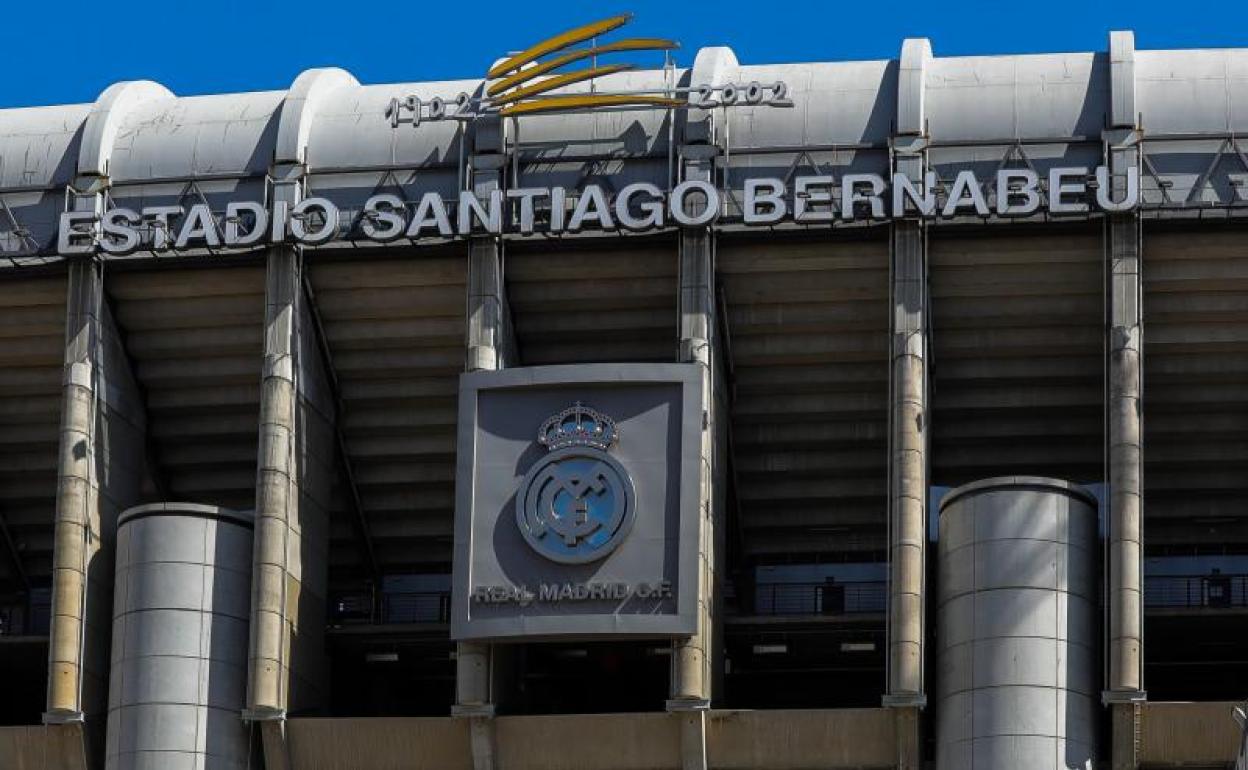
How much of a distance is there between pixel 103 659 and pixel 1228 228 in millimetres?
32199

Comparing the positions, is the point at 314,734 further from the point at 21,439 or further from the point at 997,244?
the point at 997,244

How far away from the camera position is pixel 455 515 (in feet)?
301

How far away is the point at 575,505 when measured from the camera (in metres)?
90.1

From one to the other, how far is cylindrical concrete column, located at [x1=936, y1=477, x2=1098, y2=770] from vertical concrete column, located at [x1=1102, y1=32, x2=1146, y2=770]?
27.6 inches

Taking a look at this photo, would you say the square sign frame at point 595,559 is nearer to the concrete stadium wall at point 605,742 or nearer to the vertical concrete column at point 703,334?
the vertical concrete column at point 703,334

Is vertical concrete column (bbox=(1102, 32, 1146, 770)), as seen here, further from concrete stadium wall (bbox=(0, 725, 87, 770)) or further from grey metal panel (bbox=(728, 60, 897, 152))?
concrete stadium wall (bbox=(0, 725, 87, 770))

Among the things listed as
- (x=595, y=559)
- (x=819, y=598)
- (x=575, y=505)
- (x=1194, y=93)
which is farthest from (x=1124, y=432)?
(x=575, y=505)

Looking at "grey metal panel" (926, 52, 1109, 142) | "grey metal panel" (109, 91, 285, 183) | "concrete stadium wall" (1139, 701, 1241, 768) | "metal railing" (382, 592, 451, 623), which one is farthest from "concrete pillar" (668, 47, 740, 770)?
"grey metal panel" (109, 91, 285, 183)

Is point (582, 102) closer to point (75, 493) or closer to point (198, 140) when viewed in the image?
point (198, 140)

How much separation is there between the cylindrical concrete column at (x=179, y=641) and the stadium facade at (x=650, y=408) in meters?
0.12

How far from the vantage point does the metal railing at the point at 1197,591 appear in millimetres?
96500

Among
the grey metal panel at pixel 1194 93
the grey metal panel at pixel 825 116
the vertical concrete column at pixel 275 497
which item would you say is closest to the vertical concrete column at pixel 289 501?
the vertical concrete column at pixel 275 497

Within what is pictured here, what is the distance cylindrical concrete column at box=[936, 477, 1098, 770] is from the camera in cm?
8594

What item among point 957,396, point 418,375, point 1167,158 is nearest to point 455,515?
point 418,375
